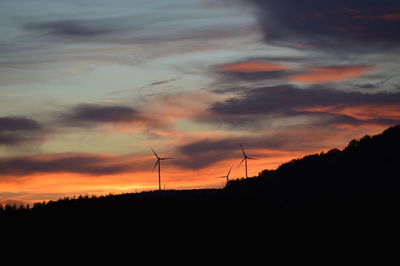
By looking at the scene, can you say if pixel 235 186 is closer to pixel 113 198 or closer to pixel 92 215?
pixel 113 198

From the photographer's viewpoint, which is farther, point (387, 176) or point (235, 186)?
point (235, 186)

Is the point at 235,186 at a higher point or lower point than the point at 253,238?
higher

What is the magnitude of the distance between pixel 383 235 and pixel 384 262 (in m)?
15.1

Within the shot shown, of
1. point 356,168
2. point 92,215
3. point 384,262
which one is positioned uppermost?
point 356,168

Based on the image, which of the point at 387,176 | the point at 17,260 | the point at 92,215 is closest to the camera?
the point at 17,260

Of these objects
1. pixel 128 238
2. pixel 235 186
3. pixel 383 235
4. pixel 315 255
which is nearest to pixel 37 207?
pixel 128 238

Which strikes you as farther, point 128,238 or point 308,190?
point 308,190

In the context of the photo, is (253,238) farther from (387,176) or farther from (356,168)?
(356,168)

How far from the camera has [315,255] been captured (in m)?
82.1

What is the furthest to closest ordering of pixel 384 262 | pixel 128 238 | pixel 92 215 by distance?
pixel 92 215 → pixel 128 238 → pixel 384 262

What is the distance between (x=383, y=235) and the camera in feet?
302

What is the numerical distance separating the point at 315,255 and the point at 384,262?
8635 mm

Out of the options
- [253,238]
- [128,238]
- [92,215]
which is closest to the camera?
[128,238]

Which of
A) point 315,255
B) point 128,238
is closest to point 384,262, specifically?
point 315,255
